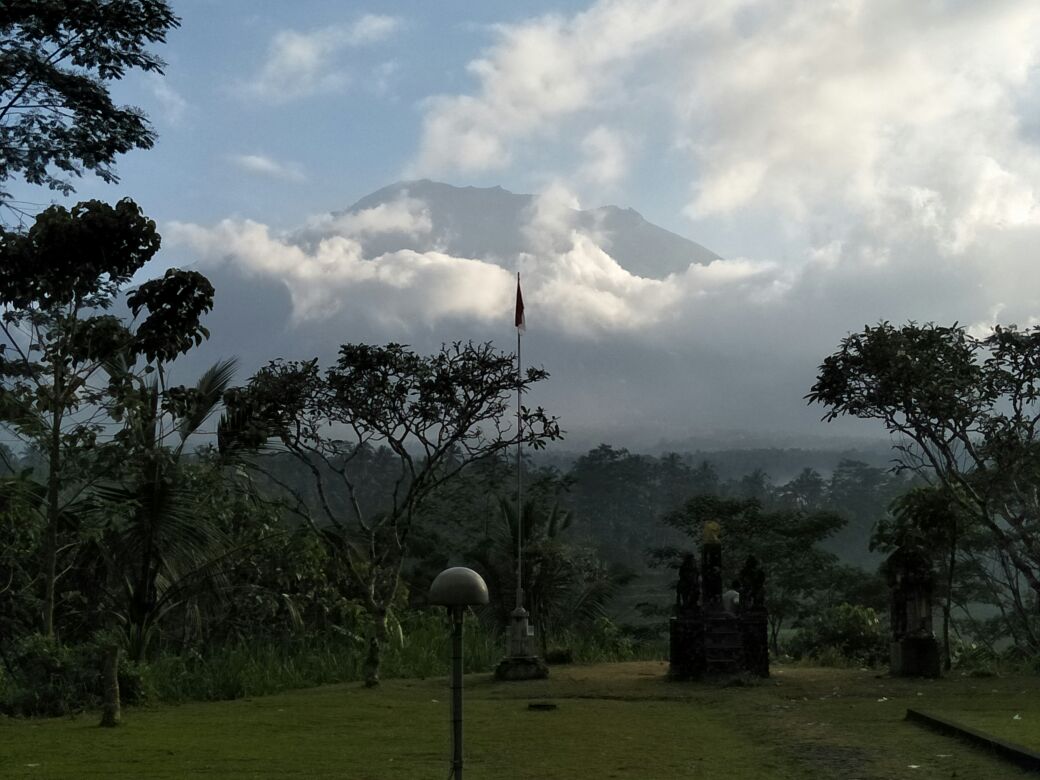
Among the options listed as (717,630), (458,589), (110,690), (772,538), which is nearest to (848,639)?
(717,630)

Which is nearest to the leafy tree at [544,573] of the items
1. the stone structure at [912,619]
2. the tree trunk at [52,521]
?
the stone structure at [912,619]

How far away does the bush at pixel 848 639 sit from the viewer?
22969mm

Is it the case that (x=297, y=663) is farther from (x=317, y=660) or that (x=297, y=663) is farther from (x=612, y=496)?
(x=612, y=496)

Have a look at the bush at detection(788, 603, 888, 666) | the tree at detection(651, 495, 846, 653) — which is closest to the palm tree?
the bush at detection(788, 603, 888, 666)

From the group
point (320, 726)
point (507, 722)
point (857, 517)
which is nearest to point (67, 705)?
point (320, 726)

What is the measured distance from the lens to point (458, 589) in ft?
21.5

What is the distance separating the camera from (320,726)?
1145cm

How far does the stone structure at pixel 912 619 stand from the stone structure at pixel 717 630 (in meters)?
2.09

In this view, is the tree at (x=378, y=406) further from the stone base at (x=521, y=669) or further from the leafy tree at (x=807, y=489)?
the leafy tree at (x=807, y=489)

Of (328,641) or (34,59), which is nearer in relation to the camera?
(34,59)

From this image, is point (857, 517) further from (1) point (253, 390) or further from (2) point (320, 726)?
(2) point (320, 726)

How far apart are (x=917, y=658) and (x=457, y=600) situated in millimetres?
13012

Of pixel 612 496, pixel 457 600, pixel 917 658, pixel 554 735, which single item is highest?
pixel 612 496

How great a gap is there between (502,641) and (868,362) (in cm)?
998
